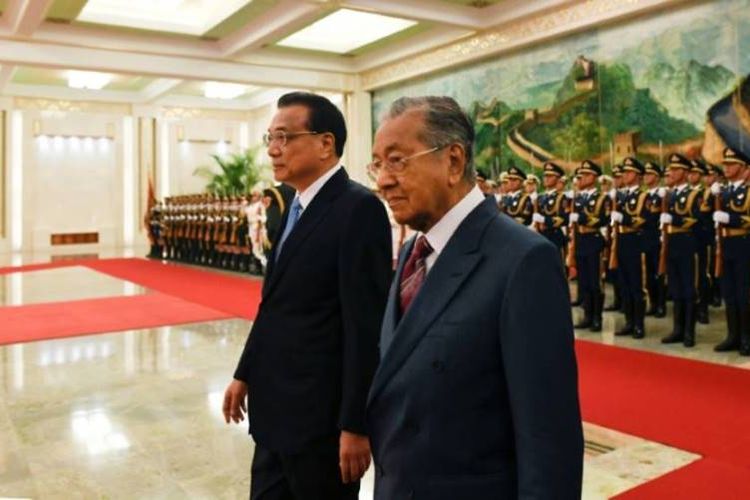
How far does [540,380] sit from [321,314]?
821 millimetres

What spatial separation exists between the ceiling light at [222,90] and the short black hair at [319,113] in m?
18.7

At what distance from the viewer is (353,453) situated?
1696mm

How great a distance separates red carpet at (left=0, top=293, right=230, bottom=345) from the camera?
7.07 metres

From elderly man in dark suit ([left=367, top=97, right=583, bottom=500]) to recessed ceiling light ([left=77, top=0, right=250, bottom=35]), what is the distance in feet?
36.5

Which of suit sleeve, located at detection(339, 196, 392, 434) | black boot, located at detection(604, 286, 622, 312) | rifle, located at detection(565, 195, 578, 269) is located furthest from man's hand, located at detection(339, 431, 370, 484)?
black boot, located at detection(604, 286, 622, 312)

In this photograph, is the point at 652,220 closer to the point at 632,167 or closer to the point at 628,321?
the point at 632,167

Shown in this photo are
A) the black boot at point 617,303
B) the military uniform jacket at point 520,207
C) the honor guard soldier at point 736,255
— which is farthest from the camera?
the military uniform jacket at point 520,207

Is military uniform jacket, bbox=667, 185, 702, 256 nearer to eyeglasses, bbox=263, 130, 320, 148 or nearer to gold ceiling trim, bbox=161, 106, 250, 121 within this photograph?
eyeglasses, bbox=263, 130, 320, 148

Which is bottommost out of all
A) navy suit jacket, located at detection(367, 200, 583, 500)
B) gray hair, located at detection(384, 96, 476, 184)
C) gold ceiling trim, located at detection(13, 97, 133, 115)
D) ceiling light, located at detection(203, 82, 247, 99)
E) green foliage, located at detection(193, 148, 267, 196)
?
navy suit jacket, located at detection(367, 200, 583, 500)

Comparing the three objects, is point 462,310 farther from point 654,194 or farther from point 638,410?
point 654,194

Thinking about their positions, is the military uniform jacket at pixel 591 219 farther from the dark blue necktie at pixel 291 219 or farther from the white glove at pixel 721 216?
the dark blue necktie at pixel 291 219

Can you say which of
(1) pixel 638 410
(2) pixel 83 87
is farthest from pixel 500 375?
(2) pixel 83 87

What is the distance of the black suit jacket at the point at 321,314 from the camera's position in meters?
1.82

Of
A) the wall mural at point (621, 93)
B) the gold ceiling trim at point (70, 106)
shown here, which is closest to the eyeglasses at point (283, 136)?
the wall mural at point (621, 93)
